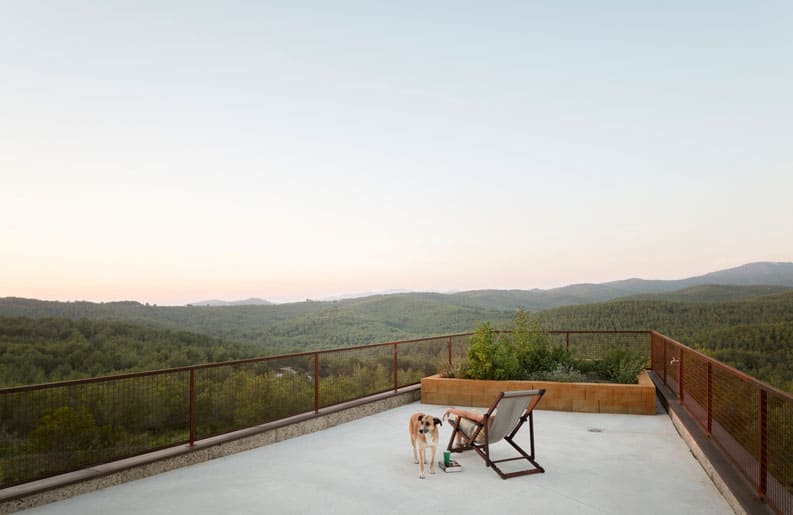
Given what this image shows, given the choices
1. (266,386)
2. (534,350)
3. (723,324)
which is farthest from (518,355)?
(723,324)

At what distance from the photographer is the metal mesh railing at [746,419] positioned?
156 inches

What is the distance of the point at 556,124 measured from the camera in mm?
18297

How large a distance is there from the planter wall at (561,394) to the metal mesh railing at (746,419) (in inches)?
25.7

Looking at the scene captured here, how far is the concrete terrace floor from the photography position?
4.68m

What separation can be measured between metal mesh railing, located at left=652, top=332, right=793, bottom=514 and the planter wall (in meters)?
0.65

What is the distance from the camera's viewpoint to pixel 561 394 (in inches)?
361

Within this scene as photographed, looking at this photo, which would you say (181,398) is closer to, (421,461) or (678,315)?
Answer: (421,461)

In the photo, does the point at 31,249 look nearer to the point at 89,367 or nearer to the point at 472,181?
the point at 89,367

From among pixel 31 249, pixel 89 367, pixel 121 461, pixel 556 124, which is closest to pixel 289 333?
pixel 89 367

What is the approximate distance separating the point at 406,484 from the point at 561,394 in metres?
4.68

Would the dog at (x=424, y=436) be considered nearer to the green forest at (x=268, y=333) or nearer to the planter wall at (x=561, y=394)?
the planter wall at (x=561, y=394)

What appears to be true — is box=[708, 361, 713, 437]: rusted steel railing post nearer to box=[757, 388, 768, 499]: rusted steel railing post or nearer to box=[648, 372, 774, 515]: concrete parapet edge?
box=[648, 372, 774, 515]: concrete parapet edge

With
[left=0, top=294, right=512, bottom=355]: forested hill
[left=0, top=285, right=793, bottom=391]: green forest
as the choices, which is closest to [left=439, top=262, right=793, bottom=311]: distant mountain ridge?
[left=0, top=285, right=793, bottom=391]: green forest

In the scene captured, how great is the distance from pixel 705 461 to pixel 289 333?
150 feet
